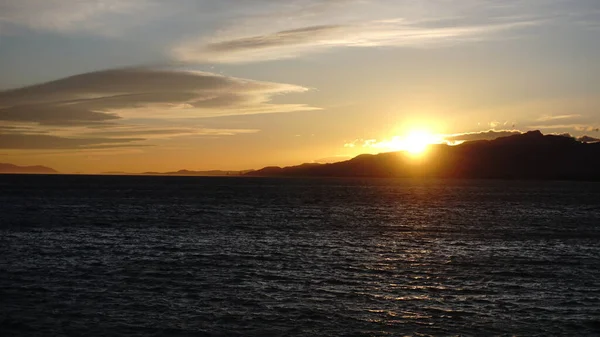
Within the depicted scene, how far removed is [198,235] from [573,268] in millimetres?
33673

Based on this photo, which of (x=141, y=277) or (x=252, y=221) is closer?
(x=141, y=277)

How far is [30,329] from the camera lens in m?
26.4

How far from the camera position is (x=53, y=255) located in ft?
152

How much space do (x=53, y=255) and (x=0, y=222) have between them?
30.6 meters

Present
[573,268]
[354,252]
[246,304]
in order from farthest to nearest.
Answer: [354,252] → [573,268] → [246,304]

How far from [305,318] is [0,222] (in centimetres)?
5554

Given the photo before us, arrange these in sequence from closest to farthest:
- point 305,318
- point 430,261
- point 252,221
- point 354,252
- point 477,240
Result: point 305,318
point 430,261
point 354,252
point 477,240
point 252,221

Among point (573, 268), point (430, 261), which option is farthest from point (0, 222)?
point (573, 268)

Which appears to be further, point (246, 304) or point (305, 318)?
point (246, 304)

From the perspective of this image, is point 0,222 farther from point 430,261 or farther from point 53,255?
point 430,261

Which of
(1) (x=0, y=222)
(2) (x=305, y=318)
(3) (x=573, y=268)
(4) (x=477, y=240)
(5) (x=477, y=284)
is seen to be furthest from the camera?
(1) (x=0, y=222)

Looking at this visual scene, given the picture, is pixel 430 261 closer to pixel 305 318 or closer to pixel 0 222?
pixel 305 318

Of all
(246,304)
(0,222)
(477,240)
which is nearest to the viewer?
(246,304)

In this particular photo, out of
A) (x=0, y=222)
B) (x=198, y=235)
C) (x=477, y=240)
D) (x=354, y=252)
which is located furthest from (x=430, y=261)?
(x=0, y=222)
